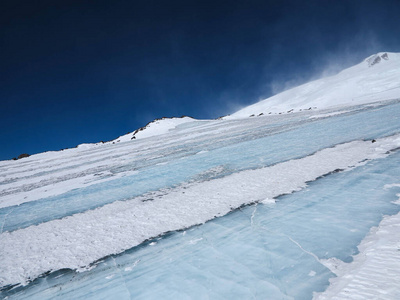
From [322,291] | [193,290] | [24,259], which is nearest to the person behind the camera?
[322,291]

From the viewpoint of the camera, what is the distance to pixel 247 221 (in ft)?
9.34

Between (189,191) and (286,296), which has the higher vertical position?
(189,191)

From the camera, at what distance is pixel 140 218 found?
10.9 feet

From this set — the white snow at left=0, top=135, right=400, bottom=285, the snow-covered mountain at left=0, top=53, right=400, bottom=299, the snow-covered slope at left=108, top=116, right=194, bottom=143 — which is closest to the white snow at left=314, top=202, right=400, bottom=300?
the snow-covered mountain at left=0, top=53, right=400, bottom=299

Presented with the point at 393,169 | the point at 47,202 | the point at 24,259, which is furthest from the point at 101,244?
the point at 393,169

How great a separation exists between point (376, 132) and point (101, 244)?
7.47 meters

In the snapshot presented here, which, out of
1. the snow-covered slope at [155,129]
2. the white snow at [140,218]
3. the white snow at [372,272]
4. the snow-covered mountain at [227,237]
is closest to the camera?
the white snow at [372,272]

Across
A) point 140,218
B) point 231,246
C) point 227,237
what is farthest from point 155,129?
point 231,246

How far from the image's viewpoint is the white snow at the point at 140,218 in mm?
2596

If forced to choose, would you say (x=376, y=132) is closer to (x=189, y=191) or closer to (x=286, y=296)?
(x=189, y=191)

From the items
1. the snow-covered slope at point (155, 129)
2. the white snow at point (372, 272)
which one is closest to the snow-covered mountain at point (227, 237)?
the white snow at point (372, 272)

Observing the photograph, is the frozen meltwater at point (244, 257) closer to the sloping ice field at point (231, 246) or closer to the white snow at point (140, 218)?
the sloping ice field at point (231, 246)

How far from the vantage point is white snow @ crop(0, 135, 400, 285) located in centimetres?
260

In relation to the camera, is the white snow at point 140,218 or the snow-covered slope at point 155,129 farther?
the snow-covered slope at point 155,129
